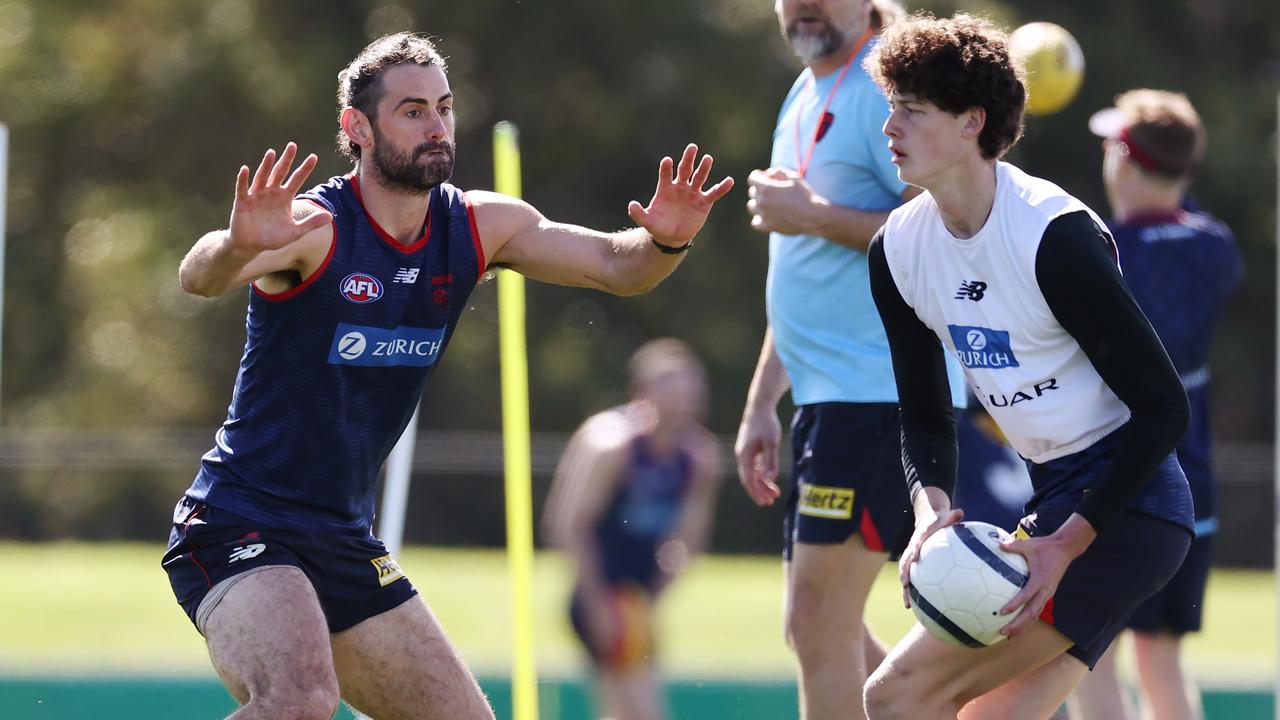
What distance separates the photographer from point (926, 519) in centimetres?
394

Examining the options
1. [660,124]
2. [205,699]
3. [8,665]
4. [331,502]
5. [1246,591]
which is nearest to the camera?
[331,502]

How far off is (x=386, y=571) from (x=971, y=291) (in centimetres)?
172

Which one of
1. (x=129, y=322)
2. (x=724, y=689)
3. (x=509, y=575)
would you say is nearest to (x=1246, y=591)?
(x=509, y=575)

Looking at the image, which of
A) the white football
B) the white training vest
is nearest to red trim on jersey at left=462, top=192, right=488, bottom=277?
the white training vest

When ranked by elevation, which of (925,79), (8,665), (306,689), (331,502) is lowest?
(8,665)

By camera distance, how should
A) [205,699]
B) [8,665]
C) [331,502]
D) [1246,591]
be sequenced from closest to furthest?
[331,502]
[205,699]
[8,665]
[1246,591]

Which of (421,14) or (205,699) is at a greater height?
(421,14)

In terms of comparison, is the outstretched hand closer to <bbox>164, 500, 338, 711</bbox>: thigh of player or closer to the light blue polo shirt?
the light blue polo shirt

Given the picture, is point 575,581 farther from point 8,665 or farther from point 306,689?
point 306,689

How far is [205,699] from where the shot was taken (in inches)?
317

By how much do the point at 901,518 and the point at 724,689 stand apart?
350cm

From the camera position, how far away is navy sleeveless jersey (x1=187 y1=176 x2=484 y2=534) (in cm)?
432

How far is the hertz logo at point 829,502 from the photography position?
4852 mm

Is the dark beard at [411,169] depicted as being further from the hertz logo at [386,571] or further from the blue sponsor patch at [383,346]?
the hertz logo at [386,571]
